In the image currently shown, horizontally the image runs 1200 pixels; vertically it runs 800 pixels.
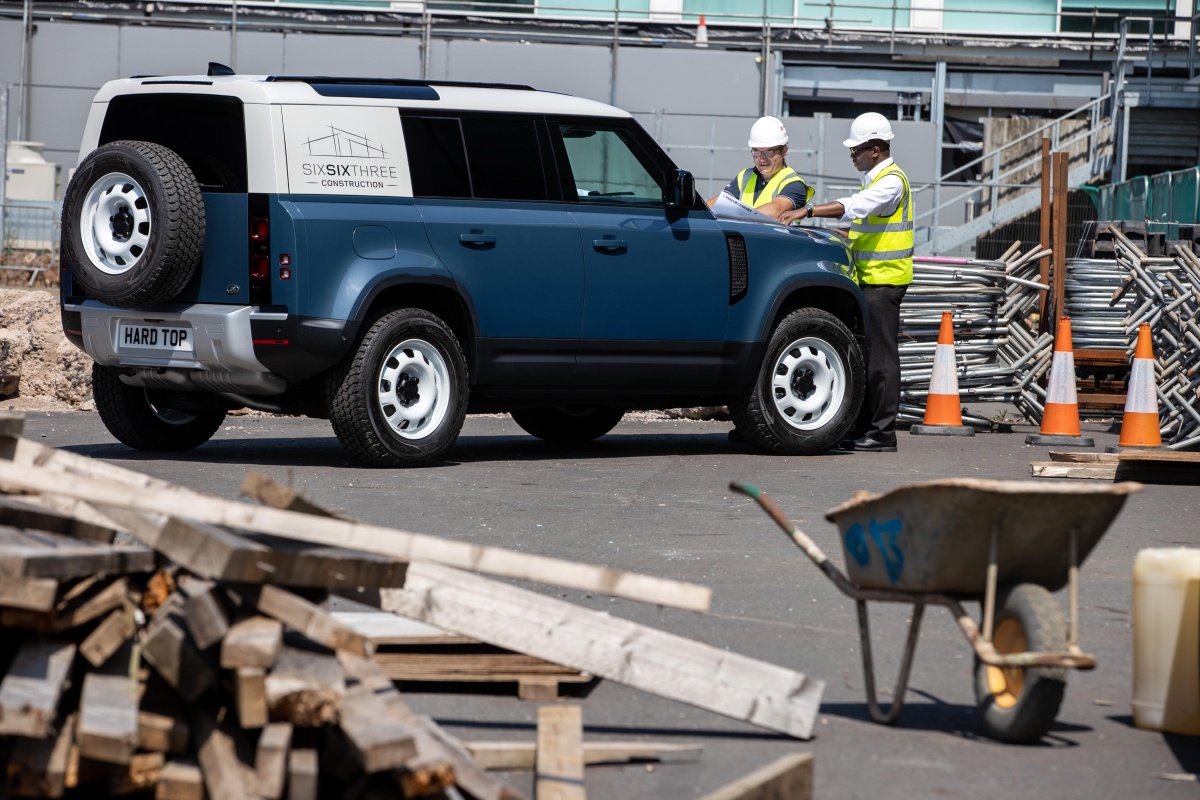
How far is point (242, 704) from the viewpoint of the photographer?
350cm

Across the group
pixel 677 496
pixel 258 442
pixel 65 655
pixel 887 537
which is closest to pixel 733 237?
pixel 677 496

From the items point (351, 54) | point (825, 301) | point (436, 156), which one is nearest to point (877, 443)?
point (825, 301)

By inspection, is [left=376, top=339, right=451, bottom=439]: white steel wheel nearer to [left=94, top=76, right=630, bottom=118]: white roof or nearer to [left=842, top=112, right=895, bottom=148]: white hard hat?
[left=94, top=76, right=630, bottom=118]: white roof

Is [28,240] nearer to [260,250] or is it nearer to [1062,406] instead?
[260,250]

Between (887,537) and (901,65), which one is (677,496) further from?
(901,65)

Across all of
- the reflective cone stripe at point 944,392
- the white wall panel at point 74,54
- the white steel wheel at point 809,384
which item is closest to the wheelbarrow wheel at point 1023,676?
the white steel wheel at point 809,384

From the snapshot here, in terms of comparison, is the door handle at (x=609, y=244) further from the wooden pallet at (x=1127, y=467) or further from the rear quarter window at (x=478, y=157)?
the wooden pallet at (x=1127, y=467)

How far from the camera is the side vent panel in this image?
11.0m

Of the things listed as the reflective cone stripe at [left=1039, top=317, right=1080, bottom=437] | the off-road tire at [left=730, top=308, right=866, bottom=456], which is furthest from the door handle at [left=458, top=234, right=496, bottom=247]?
the reflective cone stripe at [left=1039, top=317, right=1080, bottom=437]

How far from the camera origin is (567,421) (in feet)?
40.4

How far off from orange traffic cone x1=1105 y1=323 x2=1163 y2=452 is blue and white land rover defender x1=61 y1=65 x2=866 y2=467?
7.71 ft

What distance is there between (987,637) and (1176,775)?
22.6 inches

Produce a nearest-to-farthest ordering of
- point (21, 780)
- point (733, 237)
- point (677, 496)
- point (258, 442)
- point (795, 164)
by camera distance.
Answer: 1. point (21, 780)
2. point (677, 496)
3. point (733, 237)
4. point (258, 442)
5. point (795, 164)

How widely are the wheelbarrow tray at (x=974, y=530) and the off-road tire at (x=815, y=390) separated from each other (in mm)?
6657
